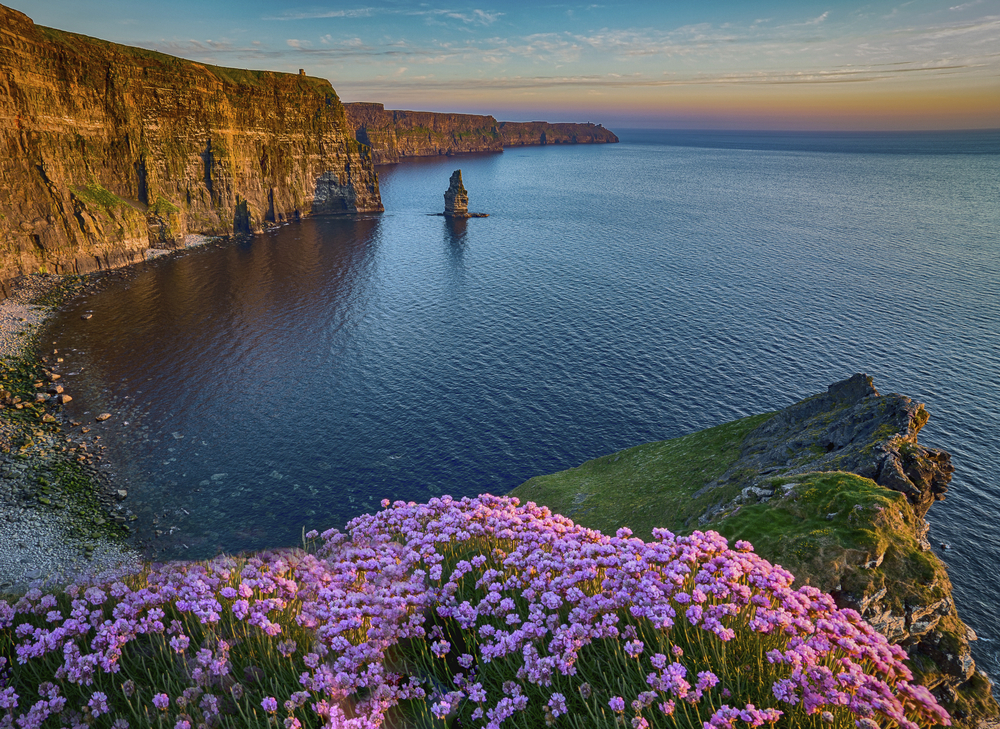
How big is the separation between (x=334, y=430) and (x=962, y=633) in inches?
1802

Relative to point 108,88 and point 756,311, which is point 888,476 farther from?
point 108,88

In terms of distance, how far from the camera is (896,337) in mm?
69000

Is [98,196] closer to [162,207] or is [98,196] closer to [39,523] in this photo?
[162,207]

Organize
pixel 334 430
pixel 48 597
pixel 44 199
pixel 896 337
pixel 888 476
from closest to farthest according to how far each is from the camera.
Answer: pixel 48 597 → pixel 888 476 → pixel 334 430 → pixel 896 337 → pixel 44 199

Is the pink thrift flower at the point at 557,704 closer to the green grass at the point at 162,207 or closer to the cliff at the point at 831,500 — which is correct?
the cliff at the point at 831,500

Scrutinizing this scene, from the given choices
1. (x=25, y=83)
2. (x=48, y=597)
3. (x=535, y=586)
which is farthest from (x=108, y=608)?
(x=25, y=83)

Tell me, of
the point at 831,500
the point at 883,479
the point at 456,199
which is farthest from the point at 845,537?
the point at 456,199

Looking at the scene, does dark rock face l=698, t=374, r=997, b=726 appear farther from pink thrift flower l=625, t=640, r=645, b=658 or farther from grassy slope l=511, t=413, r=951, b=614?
pink thrift flower l=625, t=640, r=645, b=658

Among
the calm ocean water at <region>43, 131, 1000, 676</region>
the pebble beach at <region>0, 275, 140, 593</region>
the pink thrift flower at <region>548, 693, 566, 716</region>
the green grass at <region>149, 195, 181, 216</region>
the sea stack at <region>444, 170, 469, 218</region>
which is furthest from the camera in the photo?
the sea stack at <region>444, 170, 469, 218</region>

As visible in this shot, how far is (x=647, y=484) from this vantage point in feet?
115

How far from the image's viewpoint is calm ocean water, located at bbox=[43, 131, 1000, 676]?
42000 mm

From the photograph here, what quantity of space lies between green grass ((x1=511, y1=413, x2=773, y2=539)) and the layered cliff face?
263ft

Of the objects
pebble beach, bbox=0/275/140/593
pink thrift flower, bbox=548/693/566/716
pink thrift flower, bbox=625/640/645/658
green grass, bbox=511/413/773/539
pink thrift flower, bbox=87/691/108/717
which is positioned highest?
pink thrift flower, bbox=625/640/645/658

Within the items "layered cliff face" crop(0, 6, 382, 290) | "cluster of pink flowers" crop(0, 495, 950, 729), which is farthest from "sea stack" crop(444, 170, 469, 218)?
"cluster of pink flowers" crop(0, 495, 950, 729)
